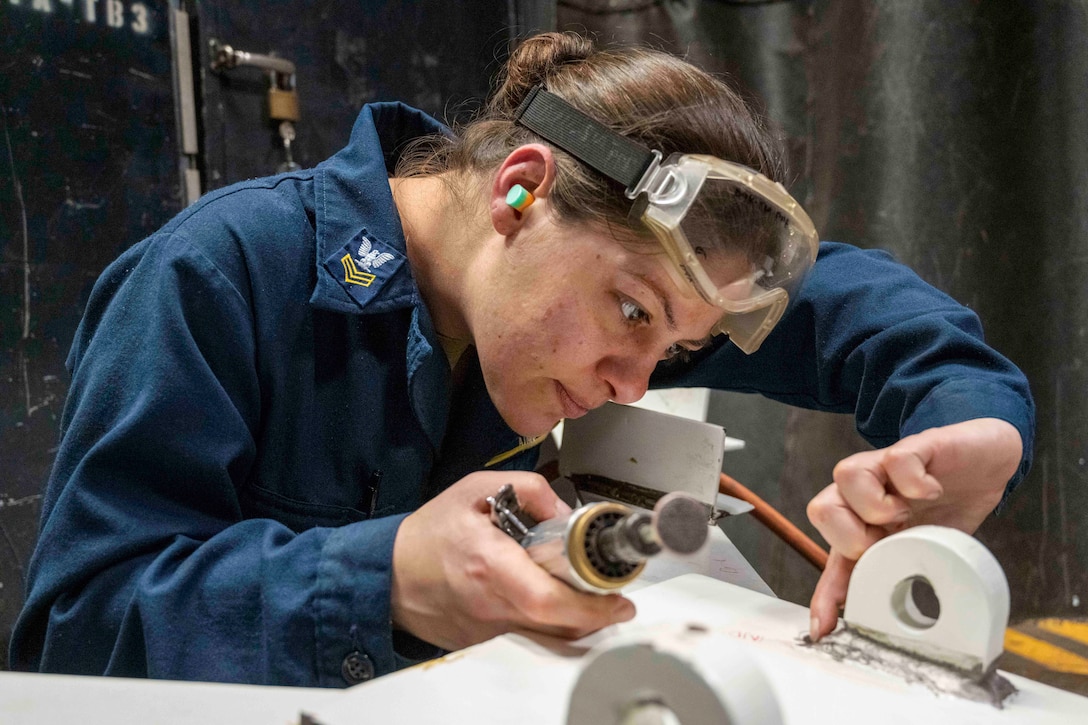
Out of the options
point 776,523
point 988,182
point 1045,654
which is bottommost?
point 1045,654

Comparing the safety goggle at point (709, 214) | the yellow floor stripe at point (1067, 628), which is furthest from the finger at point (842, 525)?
the yellow floor stripe at point (1067, 628)

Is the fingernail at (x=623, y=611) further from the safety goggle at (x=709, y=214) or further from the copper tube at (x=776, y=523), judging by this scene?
the copper tube at (x=776, y=523)

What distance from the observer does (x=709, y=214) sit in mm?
825

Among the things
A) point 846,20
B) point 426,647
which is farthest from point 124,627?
point 846,20

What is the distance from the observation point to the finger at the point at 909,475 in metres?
0.80

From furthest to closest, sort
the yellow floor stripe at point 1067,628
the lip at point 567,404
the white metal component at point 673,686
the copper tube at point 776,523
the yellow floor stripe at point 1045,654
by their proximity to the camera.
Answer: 1. the yellow floor stripe at point 1067,628
2. the yellow floor stripe at point 1045,654
3. the copper tube at point 776,523
4. the lip at point 567,404
5. the white metal component at point 673,686

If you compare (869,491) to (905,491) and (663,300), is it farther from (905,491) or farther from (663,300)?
(663,300)

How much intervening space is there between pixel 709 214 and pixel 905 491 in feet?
1.07

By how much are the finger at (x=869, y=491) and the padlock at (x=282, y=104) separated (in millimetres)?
1760

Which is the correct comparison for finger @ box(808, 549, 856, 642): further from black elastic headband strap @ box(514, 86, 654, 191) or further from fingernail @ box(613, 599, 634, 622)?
black elastic headband strap @ box(514, 86, 654, 191)

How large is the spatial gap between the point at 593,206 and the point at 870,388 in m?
0.53

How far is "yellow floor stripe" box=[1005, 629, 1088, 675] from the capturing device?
1.73 m

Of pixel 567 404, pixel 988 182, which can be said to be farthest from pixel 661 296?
pixel 988 182

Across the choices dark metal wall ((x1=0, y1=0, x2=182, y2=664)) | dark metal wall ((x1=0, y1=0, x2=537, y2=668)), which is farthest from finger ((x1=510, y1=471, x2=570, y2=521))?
dark metal wall ((x1=0, y1=0, x2=182, y2=664))
